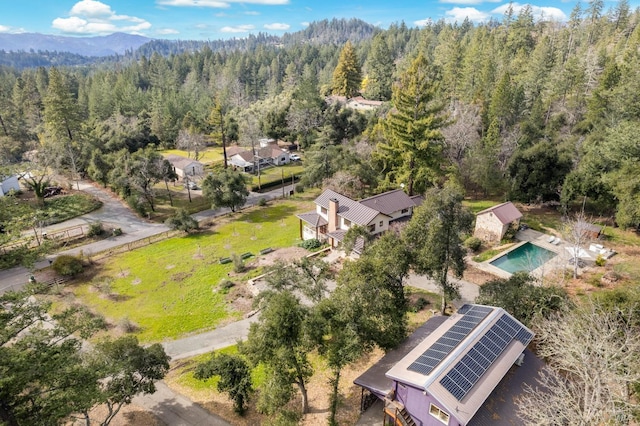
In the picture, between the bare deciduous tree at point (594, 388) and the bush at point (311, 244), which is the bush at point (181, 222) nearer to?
the bush at point (311, 244)

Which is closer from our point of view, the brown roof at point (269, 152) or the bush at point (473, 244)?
the bush at point (473, 244)

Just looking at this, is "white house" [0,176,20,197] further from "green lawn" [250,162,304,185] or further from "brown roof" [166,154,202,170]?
"green lawn" [250,162,304,185]

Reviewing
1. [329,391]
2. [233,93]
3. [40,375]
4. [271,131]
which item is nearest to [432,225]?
[329,391]

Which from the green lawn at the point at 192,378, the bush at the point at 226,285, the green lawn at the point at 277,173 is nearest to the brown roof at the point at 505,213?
the bush at the point at 226,285

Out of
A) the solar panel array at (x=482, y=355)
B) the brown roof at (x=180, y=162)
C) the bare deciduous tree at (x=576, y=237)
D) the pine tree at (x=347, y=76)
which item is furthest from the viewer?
the pine tree at (x=347, y=76)

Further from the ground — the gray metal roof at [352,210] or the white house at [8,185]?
the gray metal roof at [352,210]

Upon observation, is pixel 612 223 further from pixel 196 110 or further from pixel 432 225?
pixel 196 110
